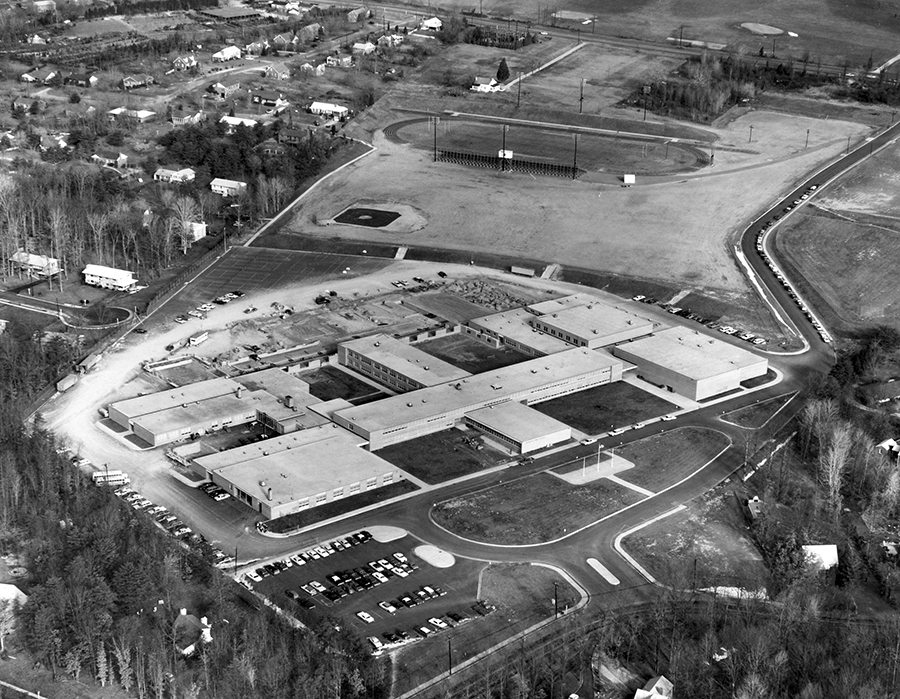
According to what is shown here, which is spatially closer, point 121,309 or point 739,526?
point 739,526

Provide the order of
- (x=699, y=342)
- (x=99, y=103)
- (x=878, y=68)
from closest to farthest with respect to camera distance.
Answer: (x=699, y=342) < (x=99, y=103) < (x=878, y=68)

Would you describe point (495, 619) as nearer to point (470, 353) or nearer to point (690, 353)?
point (470, 353)

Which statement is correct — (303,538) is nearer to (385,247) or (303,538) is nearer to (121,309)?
(121,309)

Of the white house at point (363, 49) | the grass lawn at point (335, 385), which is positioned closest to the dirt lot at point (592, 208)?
the grass lawn at point (335, 385)

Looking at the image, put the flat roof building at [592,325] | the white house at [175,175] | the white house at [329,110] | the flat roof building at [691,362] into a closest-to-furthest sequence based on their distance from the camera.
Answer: the flat roof building at [691,362], the flat roof building at [592,325], the white house at [175,175], the white house at [329,110]

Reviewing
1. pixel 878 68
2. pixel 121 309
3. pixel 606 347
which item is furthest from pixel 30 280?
pixel 878 68

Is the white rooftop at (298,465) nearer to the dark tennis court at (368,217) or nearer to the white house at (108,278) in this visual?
the white house at (108,278)
